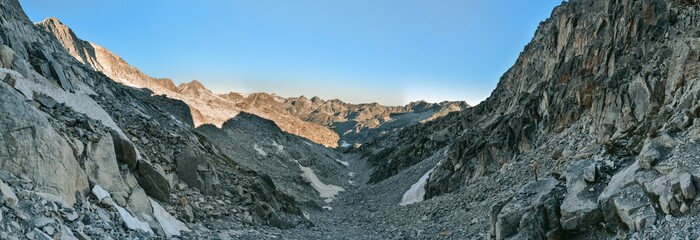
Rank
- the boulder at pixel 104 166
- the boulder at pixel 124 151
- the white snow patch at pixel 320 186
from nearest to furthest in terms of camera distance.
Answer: the boulder at pixel 104 166, the boulder at pixel 124 151, the white snow patch at pixel 320 186

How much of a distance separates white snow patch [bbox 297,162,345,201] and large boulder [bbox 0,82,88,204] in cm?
3686

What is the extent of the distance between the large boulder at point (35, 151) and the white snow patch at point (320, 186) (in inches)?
1451

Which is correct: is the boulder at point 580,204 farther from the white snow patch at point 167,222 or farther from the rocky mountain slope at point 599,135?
the white snow patch at point 167,222

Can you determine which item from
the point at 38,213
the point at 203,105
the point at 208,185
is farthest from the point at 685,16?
the point at 203,105

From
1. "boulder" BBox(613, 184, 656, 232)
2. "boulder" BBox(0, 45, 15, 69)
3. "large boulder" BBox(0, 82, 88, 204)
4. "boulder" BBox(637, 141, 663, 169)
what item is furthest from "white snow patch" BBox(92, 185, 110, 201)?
"boulder" BBox(637, 141, 663, 169)

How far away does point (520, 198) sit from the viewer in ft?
57.8

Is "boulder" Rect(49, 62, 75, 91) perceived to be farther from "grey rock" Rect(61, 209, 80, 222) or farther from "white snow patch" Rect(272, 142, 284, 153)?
"white snow patch" Rect(272, 142, 284, 153)

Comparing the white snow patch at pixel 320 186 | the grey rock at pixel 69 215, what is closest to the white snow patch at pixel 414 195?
the white snow patch at pixel 320 186

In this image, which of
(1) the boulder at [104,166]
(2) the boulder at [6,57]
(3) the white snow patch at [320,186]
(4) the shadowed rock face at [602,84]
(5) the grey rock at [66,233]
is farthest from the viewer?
(3) the white snow patch at [320,186]

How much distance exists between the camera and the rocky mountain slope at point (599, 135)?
44.8 ft

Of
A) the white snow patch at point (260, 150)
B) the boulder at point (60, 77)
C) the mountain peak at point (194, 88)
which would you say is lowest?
the white snow patch at point (260, 150)

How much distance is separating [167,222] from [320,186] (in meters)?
38.0

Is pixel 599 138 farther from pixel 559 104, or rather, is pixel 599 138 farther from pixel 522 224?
pixel 522 224

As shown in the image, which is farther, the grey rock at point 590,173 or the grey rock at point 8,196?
the grey rock at point 590,173
